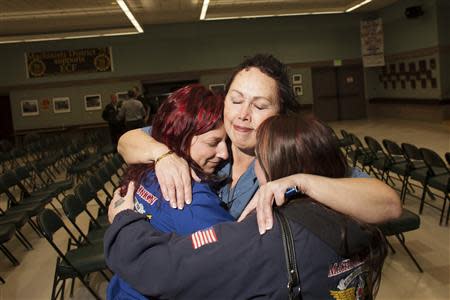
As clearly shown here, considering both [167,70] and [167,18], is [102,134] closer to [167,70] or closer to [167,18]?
[167,70]

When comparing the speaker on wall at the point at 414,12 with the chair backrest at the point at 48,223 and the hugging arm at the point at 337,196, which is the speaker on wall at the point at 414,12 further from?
the hugging arm at the point at 337,196

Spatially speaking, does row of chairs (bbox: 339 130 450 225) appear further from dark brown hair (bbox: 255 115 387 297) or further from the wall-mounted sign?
the wall-mounted sign

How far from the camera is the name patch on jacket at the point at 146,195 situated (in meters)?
1.32

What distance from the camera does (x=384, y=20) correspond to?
54.9ft

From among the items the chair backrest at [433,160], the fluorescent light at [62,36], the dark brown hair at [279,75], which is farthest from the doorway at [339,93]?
the dark brown hair at [279,75]

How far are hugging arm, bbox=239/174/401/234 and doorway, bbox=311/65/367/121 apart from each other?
663 inches

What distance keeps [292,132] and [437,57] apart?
566 inches

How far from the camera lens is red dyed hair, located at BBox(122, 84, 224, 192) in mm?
1499

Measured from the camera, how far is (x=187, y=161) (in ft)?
5.02

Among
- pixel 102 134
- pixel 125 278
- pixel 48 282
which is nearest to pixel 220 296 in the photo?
pixel 125 278

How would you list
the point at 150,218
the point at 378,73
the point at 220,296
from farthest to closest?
the point at 378,73 → the point at 150,218 → the point at 220,296

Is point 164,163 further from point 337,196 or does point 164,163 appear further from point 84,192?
point 84,192

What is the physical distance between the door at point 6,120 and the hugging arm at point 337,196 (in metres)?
17.8

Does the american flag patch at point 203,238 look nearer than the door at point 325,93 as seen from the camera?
Yes
